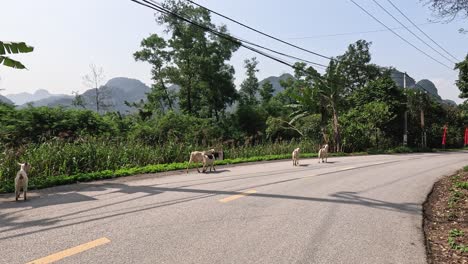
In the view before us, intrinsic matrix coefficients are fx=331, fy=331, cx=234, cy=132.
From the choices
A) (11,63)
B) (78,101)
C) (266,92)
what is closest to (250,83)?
(266,92)

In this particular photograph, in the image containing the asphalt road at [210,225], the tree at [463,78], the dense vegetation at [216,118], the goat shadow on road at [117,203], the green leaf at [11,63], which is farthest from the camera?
the tree at [463,78]

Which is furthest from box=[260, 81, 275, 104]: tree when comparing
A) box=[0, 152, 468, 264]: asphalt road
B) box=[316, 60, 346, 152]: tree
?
box=[0, 152, 468, 264]: asphalt road

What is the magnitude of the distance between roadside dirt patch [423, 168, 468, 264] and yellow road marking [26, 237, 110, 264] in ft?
15.0

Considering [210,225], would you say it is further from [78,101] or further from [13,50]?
[78,101]

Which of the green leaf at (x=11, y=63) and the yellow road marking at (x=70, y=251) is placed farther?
the green leaf at (x=11, y=63)

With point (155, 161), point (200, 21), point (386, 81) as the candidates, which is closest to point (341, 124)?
point (386, 81)

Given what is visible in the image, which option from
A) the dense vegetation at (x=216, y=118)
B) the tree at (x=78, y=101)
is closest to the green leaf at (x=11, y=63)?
the dense vegetation at (x=216, y=118)

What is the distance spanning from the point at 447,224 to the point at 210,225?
477 cm

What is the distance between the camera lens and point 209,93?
39.6 m

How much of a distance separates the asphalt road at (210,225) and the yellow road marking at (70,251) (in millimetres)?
14

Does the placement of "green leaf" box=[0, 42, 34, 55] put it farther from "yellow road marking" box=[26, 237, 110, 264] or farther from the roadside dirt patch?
the roadside dirt patch

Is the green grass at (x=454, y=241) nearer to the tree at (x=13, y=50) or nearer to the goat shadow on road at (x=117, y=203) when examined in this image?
the goat shadow on road at (x=117, y=203)

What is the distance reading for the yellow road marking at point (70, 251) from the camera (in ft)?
13.0

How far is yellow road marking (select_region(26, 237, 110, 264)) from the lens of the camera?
13.0 ft
